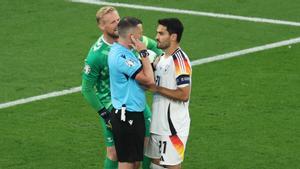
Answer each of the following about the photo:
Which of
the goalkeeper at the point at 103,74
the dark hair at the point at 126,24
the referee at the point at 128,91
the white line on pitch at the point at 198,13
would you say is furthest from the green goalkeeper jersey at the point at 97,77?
the white line on pitch at the point at 198,13

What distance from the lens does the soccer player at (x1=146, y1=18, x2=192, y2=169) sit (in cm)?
1019

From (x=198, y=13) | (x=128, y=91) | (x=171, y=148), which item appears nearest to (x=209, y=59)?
(x=198, y=13)

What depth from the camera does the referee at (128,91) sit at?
396 inches

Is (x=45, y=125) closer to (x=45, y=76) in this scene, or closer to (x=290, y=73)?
(x=45, y=76)

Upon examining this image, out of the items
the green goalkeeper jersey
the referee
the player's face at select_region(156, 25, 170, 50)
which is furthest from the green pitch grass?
the player's face at select_region(156, 25, 170, 50)

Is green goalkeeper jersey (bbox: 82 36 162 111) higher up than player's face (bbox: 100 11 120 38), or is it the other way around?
player's face (bbox: 100 11 120 38)

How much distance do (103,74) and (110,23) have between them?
0.57 metres

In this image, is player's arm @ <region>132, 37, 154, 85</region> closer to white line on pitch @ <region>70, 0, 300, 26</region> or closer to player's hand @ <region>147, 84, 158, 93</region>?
player's hand @ <region>147, 84, 158, 93</region>

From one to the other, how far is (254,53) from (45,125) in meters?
4.87


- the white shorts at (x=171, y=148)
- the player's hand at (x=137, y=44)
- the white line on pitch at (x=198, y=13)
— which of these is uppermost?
the white line on pitch at (x=198, y=13)

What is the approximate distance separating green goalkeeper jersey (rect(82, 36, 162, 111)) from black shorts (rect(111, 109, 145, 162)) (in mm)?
508

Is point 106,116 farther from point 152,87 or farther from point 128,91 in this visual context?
point 152,87

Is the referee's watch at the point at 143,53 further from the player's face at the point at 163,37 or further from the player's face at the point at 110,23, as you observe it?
the player's face at the point at 110,23

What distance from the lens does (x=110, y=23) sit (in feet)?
34.9
